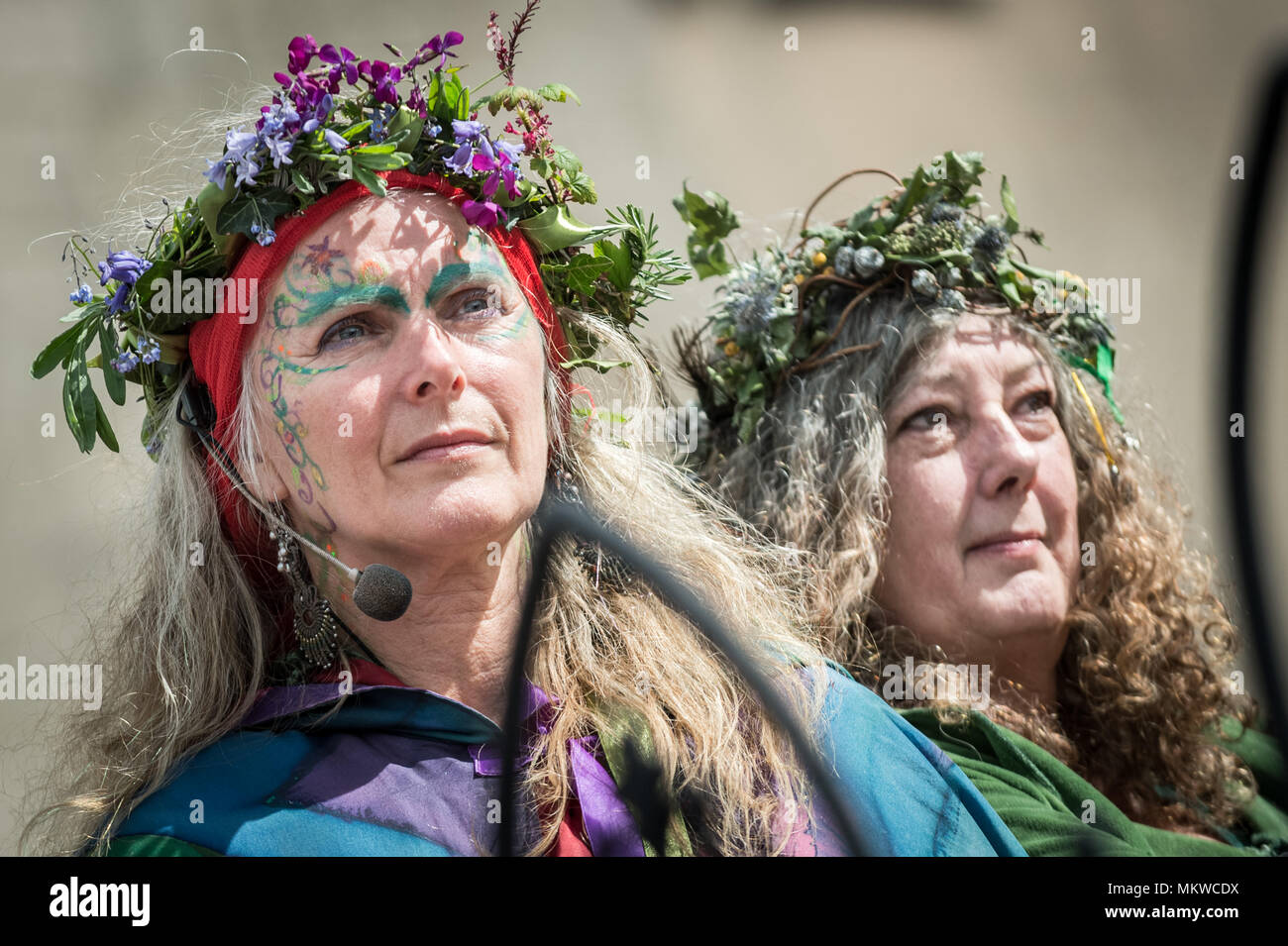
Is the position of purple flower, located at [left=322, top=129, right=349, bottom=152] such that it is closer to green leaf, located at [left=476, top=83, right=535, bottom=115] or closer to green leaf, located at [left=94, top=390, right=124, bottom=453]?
green leaf, located at [left=476, top=83, right=535, bottom=115]

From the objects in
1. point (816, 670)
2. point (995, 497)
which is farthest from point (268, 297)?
point (995, 497)

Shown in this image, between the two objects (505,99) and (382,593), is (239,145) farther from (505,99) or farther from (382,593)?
(382,593)

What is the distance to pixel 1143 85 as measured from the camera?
22.7 ft

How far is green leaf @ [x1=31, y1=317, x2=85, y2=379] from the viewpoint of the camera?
269cm

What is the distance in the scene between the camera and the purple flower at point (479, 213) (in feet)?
8.33

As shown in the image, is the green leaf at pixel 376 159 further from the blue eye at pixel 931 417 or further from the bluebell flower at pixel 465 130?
the blue eye at pixel 931 417

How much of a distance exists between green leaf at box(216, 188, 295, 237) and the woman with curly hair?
1360mm

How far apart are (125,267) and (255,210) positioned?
0.35 m

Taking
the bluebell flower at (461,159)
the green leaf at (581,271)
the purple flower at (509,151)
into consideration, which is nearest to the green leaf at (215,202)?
the bluebell flower at (461,159)

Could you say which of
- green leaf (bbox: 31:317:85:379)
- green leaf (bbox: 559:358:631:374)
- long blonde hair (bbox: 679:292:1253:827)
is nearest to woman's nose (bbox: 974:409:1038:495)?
long blonde hair (bbox: 679:292:1253:827)

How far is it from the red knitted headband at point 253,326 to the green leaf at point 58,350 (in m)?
0.25

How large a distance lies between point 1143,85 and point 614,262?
17.0 feet

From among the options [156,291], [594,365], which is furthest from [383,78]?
[594,365]
